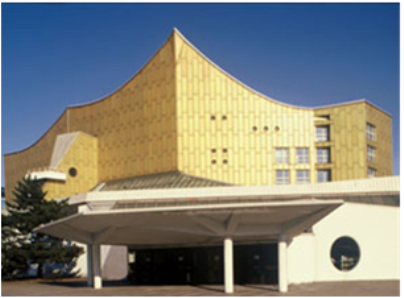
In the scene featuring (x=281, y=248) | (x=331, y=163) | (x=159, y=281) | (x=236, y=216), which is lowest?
(x=159, y=281)

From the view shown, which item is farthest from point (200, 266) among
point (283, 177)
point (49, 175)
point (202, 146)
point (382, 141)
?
point (382, 141)

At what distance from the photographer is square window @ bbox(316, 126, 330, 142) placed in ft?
166

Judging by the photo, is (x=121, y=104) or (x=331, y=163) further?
(x=121, y=104)

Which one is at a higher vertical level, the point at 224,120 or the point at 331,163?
the point at 224,120

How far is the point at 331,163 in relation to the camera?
5012 cm

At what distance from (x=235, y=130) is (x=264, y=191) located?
1074cm

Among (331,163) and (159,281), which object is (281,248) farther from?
(331,163)

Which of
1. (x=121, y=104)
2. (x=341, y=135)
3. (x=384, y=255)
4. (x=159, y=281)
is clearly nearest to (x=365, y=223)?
(x=384, y=255)

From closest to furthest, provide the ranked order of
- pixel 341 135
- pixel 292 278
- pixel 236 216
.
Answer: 1. pixel 236 216
2. pixel 292 278
3. pixel 341 135

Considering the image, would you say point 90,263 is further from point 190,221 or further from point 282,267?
point 282,267

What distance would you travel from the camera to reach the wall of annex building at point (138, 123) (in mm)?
51250

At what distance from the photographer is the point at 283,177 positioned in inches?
1996

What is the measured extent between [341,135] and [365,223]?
1638cm

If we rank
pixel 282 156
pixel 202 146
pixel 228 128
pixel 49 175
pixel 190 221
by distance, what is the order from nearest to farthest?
1. pixel 190 221
2. pixel 202 146
3. pixel 228 128
4. pixel 282 156
5. pixel 49 175
